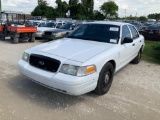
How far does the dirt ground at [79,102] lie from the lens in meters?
Result: 3.25

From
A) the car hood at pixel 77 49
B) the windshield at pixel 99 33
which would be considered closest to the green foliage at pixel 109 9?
the windshield at pixel 99 33

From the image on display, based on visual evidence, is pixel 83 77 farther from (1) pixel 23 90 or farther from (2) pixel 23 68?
(1) pixel 23 90

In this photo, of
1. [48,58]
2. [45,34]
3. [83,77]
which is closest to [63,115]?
[83,77]

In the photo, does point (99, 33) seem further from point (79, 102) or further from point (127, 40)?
point (79, 102)

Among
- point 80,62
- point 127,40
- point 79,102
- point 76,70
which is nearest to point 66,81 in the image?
point 76,70

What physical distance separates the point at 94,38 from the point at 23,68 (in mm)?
1975

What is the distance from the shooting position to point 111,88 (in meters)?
4.48

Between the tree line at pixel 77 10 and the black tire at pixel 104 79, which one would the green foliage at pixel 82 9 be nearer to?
the tree line at pixel 77 10

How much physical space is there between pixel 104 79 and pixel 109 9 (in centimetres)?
6567

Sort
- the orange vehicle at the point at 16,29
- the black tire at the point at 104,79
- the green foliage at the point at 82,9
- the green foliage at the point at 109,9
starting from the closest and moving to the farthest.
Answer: the black tire at the point at 104,79, the orange vehicle at the point at 16,29, the green foliage at the point at 82,9, the green foliage at the point at 109,9

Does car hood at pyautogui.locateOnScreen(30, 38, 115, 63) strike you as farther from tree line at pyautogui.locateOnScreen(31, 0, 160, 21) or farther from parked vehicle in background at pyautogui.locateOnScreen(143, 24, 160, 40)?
tree line at pyautogui.locateOnScreen(31, 0, 160, 21)

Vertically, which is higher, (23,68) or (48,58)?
(48,58)

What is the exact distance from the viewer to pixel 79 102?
12.2 ft

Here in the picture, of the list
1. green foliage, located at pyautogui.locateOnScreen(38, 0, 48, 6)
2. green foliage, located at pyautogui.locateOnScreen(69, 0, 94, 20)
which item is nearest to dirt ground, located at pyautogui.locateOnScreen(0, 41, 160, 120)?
green foliage, located at pyautogui.locateOnScreen(69, 0, 94, 20)
